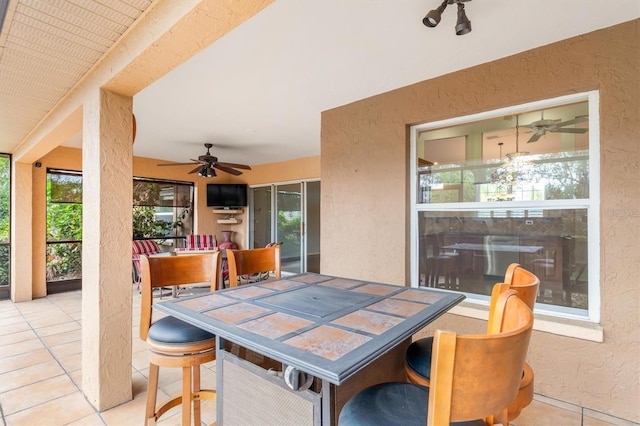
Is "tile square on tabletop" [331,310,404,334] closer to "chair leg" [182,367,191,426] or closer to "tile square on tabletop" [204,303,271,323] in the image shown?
"tile square on tabletop" [204,303,271,323]

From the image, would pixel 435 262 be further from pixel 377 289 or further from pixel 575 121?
pixel 575 121

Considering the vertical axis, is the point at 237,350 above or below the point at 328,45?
below

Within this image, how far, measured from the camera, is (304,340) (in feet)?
3.29

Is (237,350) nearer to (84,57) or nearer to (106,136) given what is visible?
(106,136)

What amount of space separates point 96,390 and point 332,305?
184 cm

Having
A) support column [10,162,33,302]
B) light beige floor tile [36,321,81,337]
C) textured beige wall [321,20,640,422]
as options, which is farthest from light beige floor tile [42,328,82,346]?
textured beige wall [321,20,640,422]

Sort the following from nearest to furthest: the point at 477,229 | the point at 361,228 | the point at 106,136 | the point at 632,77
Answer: the point at 632,77 → the point at 106,136 → the point at 477,229 → the point at 361,228

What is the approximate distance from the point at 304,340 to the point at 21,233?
581cm

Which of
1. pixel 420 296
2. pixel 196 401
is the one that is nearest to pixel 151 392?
pixel 196 401

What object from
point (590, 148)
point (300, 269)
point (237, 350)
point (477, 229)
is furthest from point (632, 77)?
point (300, 269)

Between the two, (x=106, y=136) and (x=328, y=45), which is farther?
Result: (x=328, y=45)

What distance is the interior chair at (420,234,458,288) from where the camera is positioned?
2.82 m

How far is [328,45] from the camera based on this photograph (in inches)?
86.9

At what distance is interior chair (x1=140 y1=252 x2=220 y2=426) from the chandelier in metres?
2.25
